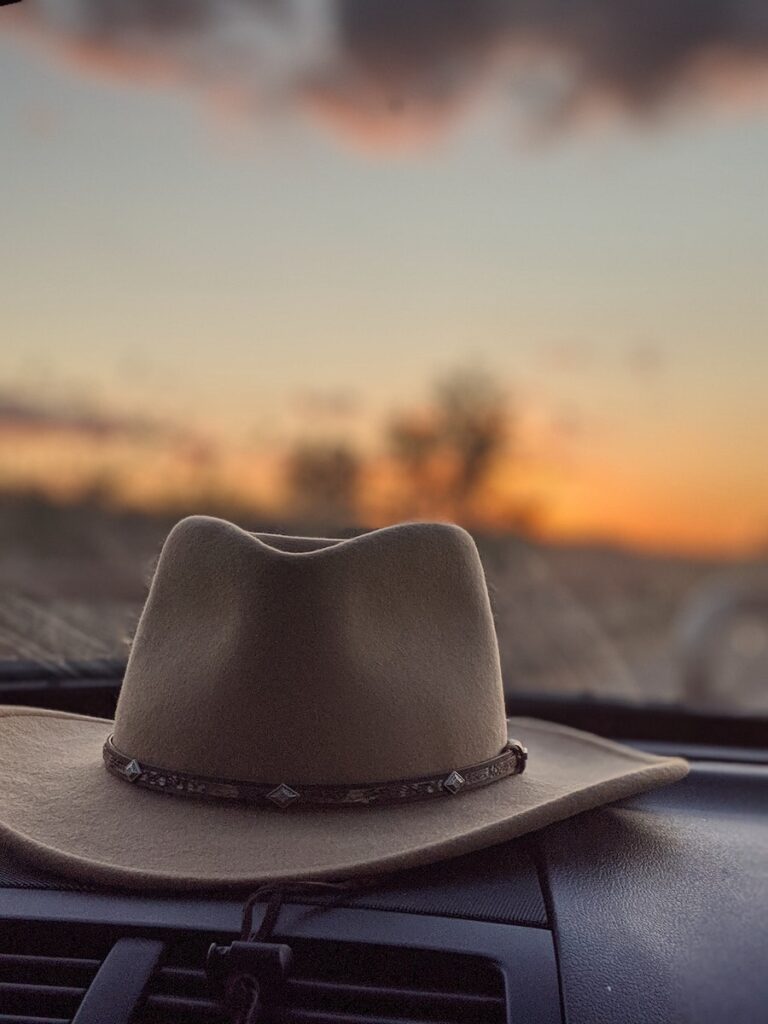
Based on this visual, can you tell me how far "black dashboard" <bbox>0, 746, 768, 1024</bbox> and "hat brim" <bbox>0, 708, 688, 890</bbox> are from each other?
1.7 inches

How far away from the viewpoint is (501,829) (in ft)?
4.38

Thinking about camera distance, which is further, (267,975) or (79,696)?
(79,696)

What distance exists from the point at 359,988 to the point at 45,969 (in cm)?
39

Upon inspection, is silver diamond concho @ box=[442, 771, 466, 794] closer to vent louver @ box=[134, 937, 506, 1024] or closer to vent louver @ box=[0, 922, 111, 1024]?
vent louver @ box=[134, 937, 506, 1024]

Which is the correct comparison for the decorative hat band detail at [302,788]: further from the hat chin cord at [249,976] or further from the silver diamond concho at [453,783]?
the hat chin cord at [249,976]

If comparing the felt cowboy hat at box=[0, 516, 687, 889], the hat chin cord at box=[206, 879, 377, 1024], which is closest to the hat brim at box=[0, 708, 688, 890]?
the felt cowboy hat at box=[0, 516, 687, 889]

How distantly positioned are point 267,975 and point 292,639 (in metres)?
0.45

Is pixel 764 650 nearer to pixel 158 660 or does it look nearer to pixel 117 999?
pixel 158 660

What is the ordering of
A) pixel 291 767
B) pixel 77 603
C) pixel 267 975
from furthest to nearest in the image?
pixel 77 603
pixel 291 767
pixel 267 975

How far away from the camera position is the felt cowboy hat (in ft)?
A: 4.33

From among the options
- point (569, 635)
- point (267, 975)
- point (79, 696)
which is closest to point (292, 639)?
point (267, 975)

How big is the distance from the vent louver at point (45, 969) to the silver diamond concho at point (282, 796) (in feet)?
0.87

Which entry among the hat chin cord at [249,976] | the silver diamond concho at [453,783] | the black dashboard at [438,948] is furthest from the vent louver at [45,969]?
the silver diamond concho at [453,783]

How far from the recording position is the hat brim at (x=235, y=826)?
127 cm
